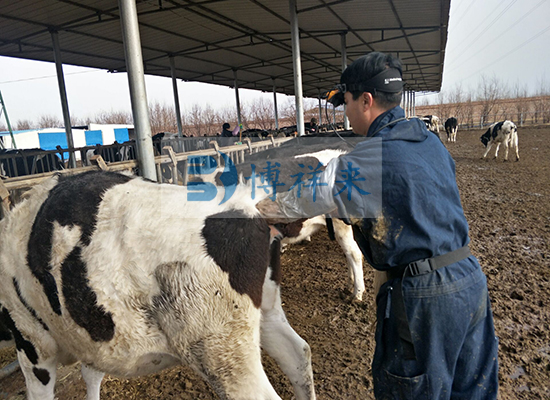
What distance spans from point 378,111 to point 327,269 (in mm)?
4013

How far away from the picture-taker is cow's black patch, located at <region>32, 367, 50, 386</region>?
2260 mm

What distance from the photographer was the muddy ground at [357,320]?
3.04 meters

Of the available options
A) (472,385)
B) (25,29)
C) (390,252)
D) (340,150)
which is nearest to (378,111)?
(390,252)

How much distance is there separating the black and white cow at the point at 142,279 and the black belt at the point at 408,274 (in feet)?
2.12

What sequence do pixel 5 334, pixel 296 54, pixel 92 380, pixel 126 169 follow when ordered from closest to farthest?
1. pixel 5 334
2. pixel 92 380
3. pixel 126 169
4. pixel 296 54

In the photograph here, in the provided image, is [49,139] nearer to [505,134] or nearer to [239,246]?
[505,134]

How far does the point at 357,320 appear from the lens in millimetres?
4109

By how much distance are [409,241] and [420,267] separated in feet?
0.44

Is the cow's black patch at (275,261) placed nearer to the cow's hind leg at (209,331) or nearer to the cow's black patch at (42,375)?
the cow's hind leg at (209,331)

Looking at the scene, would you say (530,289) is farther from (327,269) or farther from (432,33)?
(432,33)

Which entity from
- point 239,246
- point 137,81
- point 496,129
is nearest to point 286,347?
point 239,246

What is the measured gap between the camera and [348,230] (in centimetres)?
474

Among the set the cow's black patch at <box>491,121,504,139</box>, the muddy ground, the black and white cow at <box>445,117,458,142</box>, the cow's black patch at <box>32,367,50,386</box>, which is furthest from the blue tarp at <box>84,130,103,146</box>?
the cow's black patch at <box>32,367,50,386</box>

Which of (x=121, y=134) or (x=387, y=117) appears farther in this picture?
(x=121, y=134)
